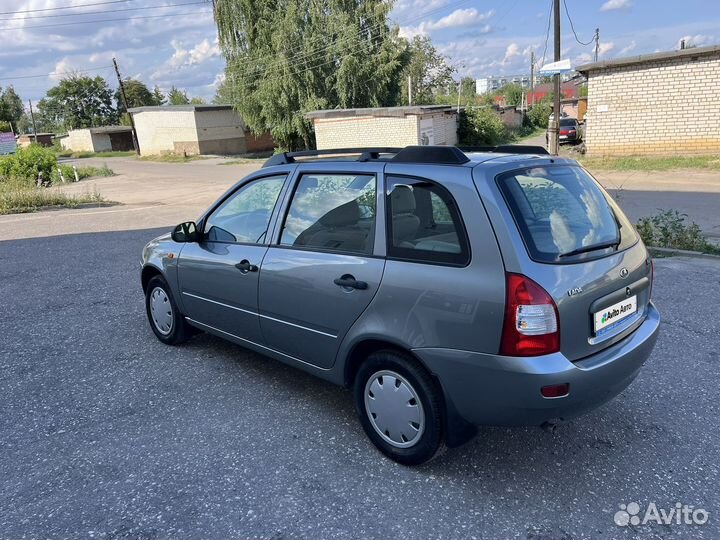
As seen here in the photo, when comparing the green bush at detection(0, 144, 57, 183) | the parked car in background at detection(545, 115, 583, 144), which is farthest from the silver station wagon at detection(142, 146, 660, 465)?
the parked car in background at detection(545, 115, 583, 144)

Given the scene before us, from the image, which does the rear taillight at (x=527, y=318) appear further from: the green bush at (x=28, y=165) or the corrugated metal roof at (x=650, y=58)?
the green bush at (x=28, y=165)

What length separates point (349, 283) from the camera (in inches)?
115

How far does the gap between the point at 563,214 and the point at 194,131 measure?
1720 inches

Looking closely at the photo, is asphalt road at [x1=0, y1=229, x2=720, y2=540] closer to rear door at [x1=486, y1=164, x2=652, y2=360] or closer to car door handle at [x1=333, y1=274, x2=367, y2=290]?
rear door at [x1=486, y1=164, x2=652, y2=360]

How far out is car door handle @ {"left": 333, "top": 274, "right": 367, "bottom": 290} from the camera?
9.43 feet

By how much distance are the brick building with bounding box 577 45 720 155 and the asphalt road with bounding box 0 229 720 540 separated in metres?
17.2

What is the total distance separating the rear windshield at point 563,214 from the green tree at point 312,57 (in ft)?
103

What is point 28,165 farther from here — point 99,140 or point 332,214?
point 99,140

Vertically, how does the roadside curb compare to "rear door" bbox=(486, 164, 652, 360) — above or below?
below

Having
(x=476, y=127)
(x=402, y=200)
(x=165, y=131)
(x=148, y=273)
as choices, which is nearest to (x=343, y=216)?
(x=402, y=200)

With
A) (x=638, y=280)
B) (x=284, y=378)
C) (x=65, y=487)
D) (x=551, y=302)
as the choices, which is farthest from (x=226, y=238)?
(x=638, y=280)

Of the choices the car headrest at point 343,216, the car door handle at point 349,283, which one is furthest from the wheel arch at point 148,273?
the car door handle at point 349,283

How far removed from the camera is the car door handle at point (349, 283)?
287 cm

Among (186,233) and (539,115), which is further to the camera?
(539,115)
